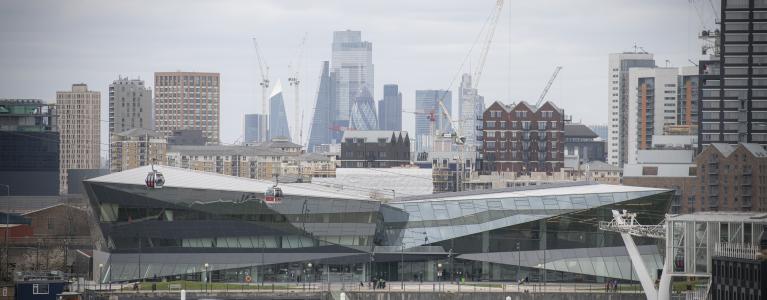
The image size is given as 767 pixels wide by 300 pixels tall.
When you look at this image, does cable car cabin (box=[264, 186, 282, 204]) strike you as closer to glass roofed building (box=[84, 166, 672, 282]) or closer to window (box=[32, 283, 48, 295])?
glass roofed building (box=[84, 166, 672, 282])

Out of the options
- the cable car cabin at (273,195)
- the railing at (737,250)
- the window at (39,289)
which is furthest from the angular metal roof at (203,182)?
the railing at (737,250)

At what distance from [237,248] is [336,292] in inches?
784

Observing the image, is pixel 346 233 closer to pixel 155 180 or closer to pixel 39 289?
pixel 155 180

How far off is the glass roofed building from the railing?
146 feet

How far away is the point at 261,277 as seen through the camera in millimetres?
170750

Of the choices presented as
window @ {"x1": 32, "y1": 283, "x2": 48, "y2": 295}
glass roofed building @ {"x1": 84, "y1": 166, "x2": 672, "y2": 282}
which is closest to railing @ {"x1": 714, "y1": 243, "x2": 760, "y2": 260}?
glass roofed building @ {"x1": 84, "y1": 166, "x2": 672, "y2": 282}

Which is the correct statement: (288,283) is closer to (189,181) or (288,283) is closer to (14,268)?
(189,181)

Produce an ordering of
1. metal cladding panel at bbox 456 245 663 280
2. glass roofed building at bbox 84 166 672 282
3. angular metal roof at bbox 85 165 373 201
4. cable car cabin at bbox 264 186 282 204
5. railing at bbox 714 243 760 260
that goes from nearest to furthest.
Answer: railing at bbox 714 243 760 260 < cable car cabin at bbox 264 186 282 204 < glass roofed building at bbox 84 166 672 282 < angular metal roof at bbox 85 165 373 201 < metal cladding panel at bbox 456 245 663 280

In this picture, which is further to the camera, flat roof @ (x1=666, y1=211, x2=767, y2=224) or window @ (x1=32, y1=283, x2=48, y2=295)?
window @ (x1=32, y1=283, x2=48, y2=295)

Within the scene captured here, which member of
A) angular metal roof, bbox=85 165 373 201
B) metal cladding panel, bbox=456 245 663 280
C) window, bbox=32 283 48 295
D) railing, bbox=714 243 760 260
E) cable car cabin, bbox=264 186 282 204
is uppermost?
angular metal roof, bbox=85 165 373 201

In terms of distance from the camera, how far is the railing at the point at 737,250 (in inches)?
4638

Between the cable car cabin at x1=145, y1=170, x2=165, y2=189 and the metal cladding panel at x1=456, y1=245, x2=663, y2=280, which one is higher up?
the cable car cabin at x1=145, y1=170, x2=165, y2=189

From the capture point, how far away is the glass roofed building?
6698 inches

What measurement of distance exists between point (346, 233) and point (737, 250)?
5804 centimetres
